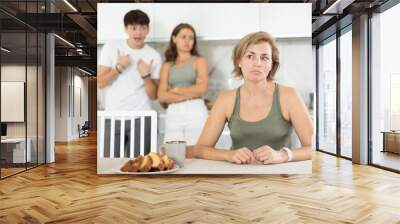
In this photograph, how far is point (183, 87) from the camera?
6.21m

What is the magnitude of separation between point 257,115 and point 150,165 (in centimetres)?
177

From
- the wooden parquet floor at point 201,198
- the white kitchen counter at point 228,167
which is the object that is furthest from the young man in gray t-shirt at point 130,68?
the wooden parquet floor at point 201,198

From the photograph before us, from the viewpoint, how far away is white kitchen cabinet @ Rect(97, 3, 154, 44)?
20.4 ft

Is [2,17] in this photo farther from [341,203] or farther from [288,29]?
[341,203]

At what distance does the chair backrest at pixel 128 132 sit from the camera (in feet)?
20.5

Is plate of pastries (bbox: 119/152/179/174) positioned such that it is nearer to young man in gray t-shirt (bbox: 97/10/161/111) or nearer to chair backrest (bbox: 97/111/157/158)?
chair backrest (bbox: 97/111/157/158)

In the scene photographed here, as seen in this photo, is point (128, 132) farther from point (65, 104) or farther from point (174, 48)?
point (65, 104)

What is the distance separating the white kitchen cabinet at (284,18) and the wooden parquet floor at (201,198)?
2254 millimetres

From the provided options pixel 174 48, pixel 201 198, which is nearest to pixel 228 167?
pixel 201 198

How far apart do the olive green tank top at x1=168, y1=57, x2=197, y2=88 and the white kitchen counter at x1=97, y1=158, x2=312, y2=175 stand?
118cm

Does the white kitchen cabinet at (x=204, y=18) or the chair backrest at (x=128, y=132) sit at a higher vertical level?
the white kitchen cabinet at (x=204, y=18)

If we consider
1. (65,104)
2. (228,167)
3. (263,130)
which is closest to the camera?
(263,130)

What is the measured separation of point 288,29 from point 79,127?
41.4ft

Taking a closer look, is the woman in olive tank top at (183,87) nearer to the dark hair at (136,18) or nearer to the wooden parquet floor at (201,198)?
the dark hair at (136,18)
